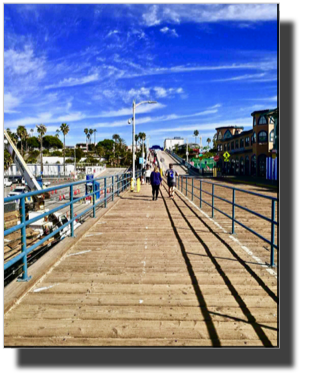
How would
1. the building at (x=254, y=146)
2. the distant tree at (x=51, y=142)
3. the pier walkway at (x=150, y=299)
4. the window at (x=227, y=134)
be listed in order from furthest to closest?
the distant tree at (x=51, y=142)
the window at (x=227, y=134)
the building at (x=254, y=146)
the pier walkway at (x=150, y=299)

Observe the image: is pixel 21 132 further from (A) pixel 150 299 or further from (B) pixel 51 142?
(A) pixel 150 299

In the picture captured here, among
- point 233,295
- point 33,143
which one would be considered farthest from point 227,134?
point 33,143

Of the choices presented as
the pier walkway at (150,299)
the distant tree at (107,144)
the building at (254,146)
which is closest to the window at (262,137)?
the building at (254,146)

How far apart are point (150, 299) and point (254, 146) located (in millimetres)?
47139

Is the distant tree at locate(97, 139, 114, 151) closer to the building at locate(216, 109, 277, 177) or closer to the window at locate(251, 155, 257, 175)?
the building at locate(216, 109, 277, 177)

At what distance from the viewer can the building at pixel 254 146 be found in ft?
151

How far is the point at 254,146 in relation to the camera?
4800 centimetres

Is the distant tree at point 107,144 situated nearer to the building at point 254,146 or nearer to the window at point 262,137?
the building at point 254,146

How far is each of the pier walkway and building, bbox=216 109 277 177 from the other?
37.4 meters

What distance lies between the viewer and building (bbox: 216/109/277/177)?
46062mm

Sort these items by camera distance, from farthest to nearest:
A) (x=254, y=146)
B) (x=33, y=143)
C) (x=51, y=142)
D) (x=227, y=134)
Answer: (x=51, y=142) < (x=33, y=143) < (x=227, y=134) < (x=254, y=146)

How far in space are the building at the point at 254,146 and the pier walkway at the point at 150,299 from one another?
37.4 meters

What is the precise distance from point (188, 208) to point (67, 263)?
805 cm

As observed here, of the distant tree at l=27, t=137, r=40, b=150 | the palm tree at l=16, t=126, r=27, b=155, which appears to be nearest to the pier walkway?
the palm tree at l=16, t=126, r=27, b=155
